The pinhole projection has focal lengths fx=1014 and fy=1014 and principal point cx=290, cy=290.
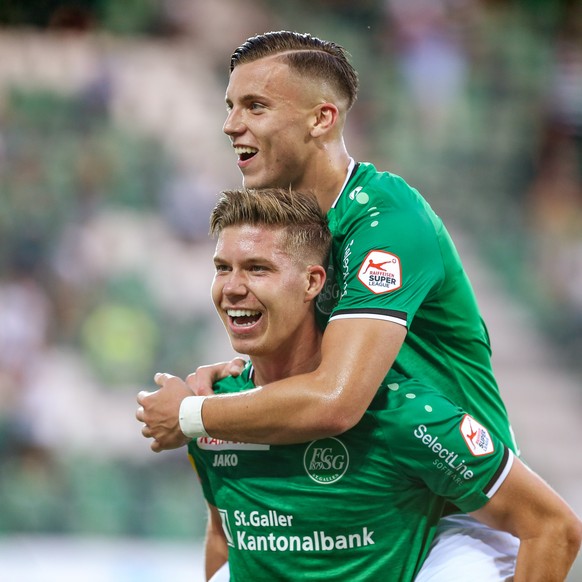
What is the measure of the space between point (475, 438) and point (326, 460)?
18.3 inches

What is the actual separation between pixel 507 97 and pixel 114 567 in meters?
6.30

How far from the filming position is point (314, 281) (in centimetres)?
319

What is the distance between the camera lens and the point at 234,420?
3004mm

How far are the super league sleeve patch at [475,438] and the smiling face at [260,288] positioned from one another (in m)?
0.60

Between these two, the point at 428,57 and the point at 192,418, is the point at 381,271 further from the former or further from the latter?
the point at 428,57

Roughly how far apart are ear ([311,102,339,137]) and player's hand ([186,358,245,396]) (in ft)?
2.77

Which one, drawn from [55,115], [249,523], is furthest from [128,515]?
[249,523]

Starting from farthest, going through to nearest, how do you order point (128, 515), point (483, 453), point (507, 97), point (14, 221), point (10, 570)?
1. point (507, 97)
2. point (14, 221)
3. point (128, 515)
4. point (10, 570)
5. point (483, 453)

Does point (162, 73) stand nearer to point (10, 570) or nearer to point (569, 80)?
point (569, 80)

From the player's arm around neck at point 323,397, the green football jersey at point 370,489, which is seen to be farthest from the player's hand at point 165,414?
the green football jersey at point 370,489

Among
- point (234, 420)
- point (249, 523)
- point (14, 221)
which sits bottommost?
point (249, 523)

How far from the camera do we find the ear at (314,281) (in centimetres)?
316

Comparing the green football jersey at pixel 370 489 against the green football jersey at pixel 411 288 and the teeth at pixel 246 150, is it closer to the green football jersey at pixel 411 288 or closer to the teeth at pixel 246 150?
the green football jersey at pixel 411 288

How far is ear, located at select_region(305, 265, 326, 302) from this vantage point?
10.4 ft
